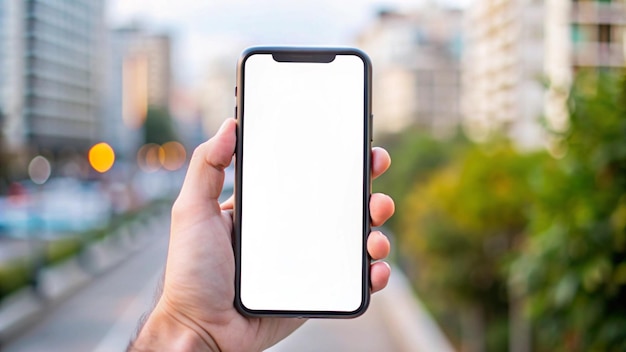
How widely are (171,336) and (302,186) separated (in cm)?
16

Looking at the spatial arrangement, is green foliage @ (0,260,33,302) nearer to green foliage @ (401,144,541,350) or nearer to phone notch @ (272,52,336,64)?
green foliage @ (401,144,541,350)

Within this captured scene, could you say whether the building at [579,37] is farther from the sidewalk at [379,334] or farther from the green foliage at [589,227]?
the green foliage at [589,227]

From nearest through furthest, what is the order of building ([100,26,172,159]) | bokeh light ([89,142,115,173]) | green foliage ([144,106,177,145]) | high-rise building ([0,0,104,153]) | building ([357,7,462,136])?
high-rise building ([0,0,104,153]), bokeh light ([89,142,115,173]), building ([100,26,172,159]), green foliage ([144,106,177,145]), building ([357,7,462,136])

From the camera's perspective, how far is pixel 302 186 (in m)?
0.76

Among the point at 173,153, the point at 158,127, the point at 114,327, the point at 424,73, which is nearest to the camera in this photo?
the point at 114,327

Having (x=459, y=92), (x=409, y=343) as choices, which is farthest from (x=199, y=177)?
(x=459, y=92)

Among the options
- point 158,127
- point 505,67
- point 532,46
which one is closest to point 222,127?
point 158,127

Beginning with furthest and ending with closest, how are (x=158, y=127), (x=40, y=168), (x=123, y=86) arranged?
(x=158, y=127) < (x=123, y=86) < (x=40, y=168)

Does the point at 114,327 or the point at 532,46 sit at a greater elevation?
the point at 532,46

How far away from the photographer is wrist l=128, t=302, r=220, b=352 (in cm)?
76

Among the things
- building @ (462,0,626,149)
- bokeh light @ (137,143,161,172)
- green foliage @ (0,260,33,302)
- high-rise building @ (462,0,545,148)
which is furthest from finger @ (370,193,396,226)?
high-rise building @ (462,0,545,148)

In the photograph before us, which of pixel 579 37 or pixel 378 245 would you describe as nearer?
pixel 378 245

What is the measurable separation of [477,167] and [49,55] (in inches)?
186

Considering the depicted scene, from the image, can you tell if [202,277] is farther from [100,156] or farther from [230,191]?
[100,156]
